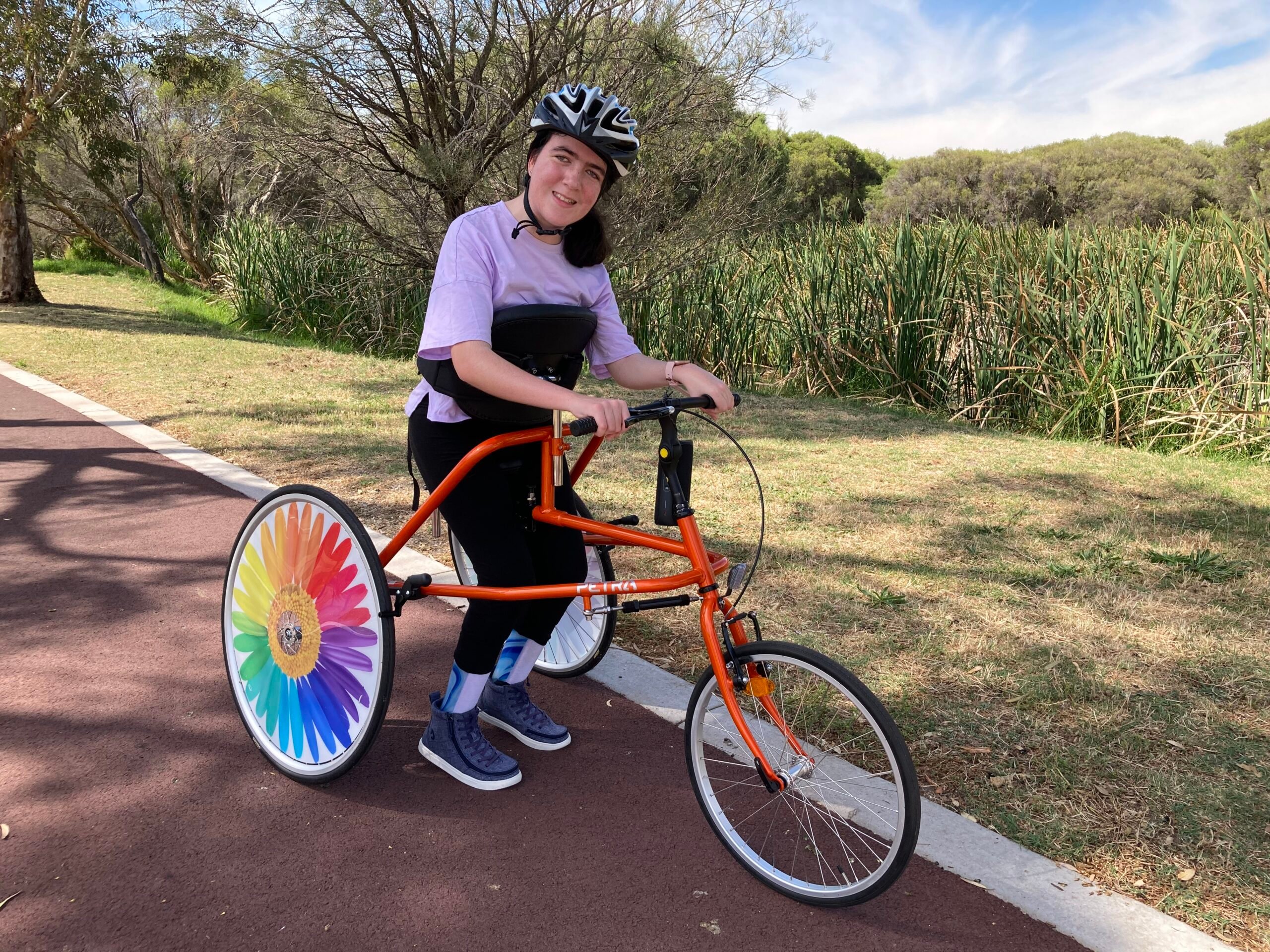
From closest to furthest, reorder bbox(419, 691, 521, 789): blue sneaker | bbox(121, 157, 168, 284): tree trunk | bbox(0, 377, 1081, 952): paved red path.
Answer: bbox(0, 377, 1081, 952): paved red path
bbox(419, 691, 521, 789): blue sneaker
bbox(121, 157, 168, 284): tree trunk

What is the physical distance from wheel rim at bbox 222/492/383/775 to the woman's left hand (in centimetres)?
98

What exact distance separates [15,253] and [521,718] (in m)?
17.5

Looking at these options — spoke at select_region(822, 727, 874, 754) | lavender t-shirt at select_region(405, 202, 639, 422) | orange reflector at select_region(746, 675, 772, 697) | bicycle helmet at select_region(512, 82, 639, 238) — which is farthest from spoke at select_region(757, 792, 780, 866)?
bicycle helmet at select_region(512, 82, 639, 238)

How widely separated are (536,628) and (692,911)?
100 cm

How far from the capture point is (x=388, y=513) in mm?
5684

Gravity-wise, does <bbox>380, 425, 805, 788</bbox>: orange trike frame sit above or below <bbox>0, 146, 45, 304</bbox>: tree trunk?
below

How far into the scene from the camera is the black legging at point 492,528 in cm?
286

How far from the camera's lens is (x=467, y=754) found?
9.98ft

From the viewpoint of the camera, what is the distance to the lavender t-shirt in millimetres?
2590

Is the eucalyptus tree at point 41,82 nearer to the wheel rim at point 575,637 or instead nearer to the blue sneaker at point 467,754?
the wheel rim at point 575,637

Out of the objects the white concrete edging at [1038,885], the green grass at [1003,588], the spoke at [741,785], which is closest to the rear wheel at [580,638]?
the white concrete edging at [1038,885]

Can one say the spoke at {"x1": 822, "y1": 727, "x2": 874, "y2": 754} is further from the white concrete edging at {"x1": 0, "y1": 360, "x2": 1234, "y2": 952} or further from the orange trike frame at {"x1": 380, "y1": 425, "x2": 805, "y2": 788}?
the orange trike frame at {"x1": 380, "y1": 425, "x2": 805, "y2": 788}

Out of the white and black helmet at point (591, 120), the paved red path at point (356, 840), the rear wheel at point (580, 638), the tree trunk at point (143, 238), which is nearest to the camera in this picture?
the paved red path at point (356, 840)

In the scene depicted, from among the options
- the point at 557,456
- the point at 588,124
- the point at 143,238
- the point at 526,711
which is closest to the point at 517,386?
the point at 557,456
